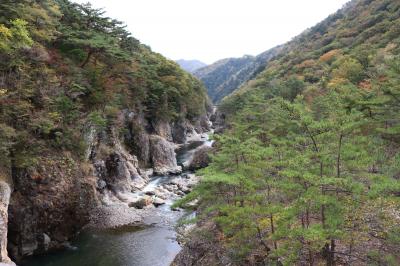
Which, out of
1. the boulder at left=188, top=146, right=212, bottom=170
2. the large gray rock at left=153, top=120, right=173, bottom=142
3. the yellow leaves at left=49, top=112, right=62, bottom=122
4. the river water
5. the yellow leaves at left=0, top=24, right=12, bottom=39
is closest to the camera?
the yellow leaves at left=0, top=24, right=12, bottom=39

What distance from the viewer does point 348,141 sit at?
12.6 metres

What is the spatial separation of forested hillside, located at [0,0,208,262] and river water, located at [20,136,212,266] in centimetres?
111

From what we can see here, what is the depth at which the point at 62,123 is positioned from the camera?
24266mm

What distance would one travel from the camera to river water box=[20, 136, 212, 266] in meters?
20.1

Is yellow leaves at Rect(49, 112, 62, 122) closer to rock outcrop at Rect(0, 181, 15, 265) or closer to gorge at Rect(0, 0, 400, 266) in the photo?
gorge at Rect(0, 0, 400, 266)

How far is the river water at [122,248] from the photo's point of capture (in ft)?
65.8

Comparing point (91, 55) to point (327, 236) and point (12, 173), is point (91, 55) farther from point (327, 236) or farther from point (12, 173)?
point (327, 236)

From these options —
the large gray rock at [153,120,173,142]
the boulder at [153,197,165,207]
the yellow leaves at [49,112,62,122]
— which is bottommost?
the boulder at [153,197,165,207]

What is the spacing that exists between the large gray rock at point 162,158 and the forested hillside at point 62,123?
0.40 feet

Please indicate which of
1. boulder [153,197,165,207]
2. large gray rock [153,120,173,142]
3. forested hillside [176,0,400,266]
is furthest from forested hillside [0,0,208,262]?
forested hillside [176,0,400,266]

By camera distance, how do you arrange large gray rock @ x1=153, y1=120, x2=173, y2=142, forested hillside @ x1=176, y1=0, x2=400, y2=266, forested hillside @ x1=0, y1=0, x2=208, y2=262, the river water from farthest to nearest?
large gray rock @ x1=153, y1=120, x2=173, y2=142 → the river water → forested hillside @ x1=0, y1=0, x2=208, y2=262 → forested hillside @ x1=176, y1=0, x2=400, y2=266

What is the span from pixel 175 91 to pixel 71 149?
31741mm

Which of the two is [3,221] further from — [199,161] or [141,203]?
[199,161]

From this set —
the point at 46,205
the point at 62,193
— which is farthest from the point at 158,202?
the point at 46,205
